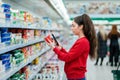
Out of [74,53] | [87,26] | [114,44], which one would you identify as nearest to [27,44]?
[74,53]

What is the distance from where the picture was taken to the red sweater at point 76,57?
304 centimetres

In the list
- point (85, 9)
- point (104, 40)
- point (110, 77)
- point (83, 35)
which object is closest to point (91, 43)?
point (83, 35)

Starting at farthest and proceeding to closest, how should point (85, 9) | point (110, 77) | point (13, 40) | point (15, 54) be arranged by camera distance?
point (85, 9) < point (110, 77) < point (15, 54) < point (13, 40)

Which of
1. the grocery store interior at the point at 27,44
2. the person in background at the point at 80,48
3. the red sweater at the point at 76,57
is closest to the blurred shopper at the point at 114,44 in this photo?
the grocery store interior at the point at 27,44

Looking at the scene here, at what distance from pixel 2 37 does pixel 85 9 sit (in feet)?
41.5

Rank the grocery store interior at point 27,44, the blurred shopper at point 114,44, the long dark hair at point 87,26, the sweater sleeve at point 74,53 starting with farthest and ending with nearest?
the blurred shopper at point 114,44, the long dark hair at point 87,26, the sweater sleeve at point 74,53, the grocery store interior at point 27,44

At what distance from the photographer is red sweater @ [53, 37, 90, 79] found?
304 cm

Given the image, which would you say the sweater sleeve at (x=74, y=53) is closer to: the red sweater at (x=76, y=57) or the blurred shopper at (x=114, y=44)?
the red sweater at (x=76, y=57)

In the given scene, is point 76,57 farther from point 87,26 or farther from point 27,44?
point 27,44

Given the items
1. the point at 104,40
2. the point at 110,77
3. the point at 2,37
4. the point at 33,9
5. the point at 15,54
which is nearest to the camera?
the point at 2,37

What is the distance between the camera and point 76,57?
3.08 m

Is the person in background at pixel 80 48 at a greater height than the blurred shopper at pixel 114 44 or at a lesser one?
greater

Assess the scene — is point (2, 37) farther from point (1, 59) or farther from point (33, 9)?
point (33, 9)

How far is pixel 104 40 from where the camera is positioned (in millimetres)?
9773
